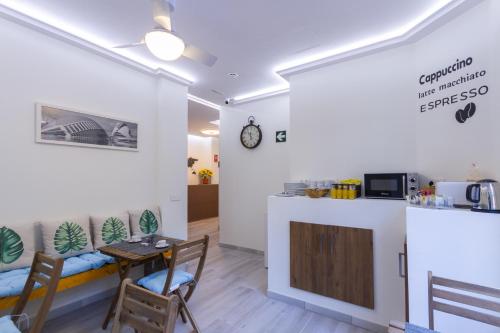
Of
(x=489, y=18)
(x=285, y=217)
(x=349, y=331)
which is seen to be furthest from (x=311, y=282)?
(x=489, y=18)

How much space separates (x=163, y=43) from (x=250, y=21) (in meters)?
1.08

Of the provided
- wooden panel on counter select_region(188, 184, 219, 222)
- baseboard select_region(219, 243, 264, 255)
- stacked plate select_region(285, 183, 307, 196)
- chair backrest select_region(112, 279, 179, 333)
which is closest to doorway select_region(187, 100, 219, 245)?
wooden panel on counter select_region(188, 184, 219, 222)

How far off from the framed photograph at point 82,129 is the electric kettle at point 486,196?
12.0ft

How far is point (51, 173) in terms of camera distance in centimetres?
267

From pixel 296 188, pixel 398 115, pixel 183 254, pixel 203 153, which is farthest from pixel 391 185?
pixel 203 153

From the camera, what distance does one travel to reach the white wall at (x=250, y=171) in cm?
448

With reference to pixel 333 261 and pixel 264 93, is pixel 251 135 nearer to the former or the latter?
pixel 264 93

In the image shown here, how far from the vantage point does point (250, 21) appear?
2.49 m

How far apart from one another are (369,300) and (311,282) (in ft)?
1.90

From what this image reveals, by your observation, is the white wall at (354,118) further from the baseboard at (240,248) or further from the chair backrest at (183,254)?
the baseboard at (240,248)

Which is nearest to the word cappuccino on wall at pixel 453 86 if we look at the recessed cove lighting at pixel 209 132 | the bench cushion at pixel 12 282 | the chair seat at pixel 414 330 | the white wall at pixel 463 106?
the white wall at pixel 463 106

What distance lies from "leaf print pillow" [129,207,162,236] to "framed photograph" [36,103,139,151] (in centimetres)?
Answer: 88

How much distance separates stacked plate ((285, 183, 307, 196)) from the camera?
10.0 ft

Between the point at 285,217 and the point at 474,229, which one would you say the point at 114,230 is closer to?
the point at 285,217
